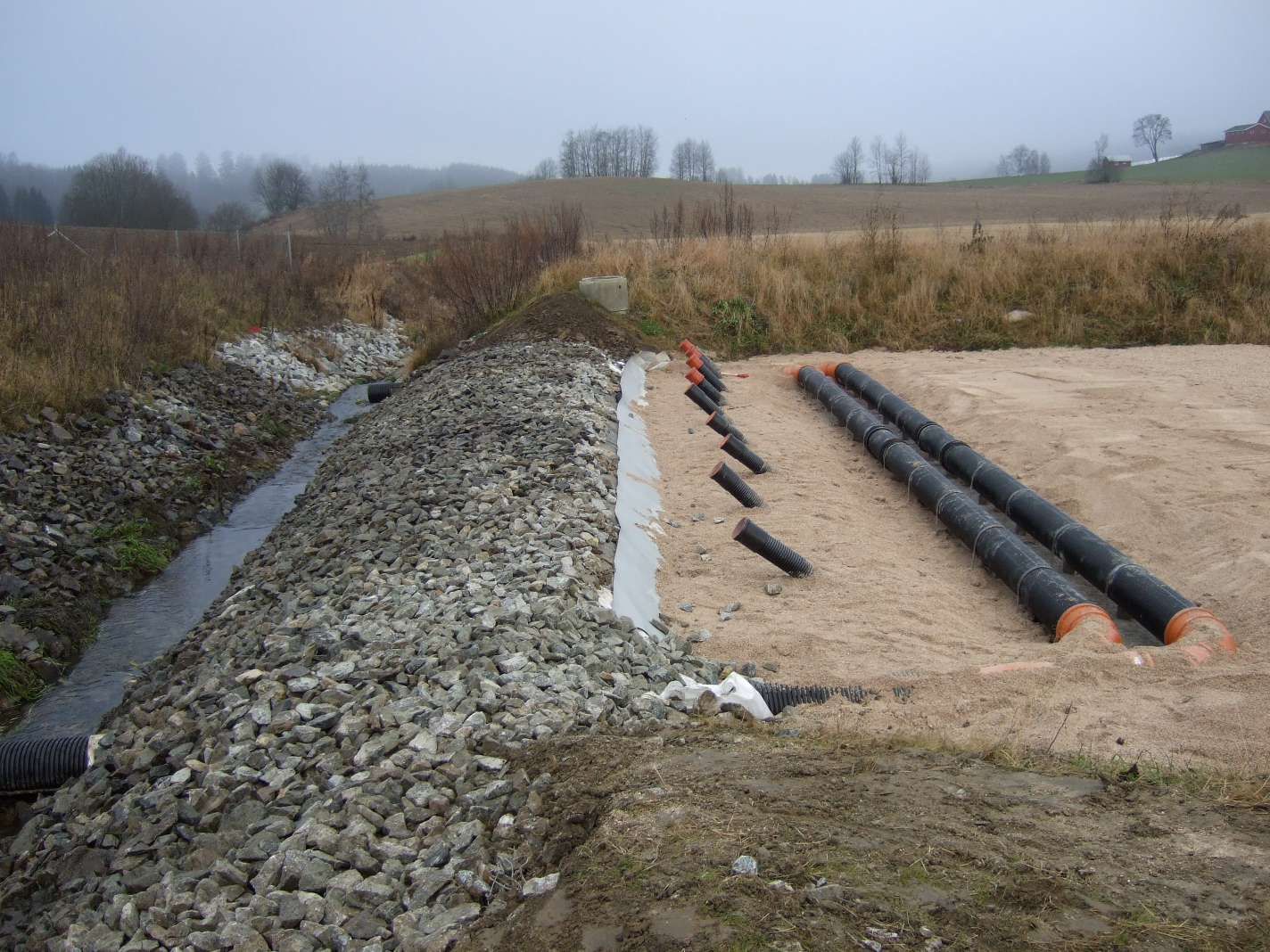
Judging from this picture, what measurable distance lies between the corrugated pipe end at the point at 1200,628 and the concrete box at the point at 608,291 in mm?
10788

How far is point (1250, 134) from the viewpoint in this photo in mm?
57375

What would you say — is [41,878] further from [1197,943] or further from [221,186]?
[221,186]

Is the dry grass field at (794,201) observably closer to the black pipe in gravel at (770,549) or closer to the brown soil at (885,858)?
the black pipe in gravel at (770,549)

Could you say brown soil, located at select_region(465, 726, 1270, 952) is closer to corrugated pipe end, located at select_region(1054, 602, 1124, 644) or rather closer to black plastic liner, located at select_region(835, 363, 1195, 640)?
corrugated pipe end, located at select_region(1054, 602, 1124, 644)

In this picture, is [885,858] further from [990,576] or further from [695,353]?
[695,353]

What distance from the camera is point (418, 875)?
9.64 feet

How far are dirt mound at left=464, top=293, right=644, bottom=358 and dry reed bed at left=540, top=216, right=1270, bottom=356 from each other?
1.12m

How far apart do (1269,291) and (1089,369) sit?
4.58m

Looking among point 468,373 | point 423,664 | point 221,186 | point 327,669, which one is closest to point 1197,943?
point 423,664

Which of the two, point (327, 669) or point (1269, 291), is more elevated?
point (1269, 291)

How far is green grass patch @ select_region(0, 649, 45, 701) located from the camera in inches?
234

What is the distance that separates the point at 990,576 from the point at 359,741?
14.7 ft

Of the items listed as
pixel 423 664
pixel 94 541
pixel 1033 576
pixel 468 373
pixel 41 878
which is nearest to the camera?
pixel 41 878

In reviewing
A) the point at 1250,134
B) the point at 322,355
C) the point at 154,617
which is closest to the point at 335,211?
the point at 322,355
